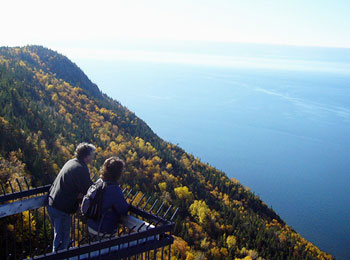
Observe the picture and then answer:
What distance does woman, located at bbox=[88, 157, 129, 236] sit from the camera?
5258 mm

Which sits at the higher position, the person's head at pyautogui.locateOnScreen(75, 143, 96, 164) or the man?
the person's head at pyautogui.locateOnScreen(75, 143, 96, 164)

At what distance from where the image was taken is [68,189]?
6070 mm

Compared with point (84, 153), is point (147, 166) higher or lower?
lower

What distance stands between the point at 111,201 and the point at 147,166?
7605cm

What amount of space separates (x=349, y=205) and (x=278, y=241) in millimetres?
47070

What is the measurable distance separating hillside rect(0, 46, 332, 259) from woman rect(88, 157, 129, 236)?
27874mm

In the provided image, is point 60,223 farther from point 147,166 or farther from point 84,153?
point 147,166

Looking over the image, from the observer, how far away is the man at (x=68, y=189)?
600 centimetres

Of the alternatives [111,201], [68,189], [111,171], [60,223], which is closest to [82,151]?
[68,189]

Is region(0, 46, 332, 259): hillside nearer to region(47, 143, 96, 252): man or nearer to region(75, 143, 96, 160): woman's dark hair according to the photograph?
region(47, 143, 96, 252): man

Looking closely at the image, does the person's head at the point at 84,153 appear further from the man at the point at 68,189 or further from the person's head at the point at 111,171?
the person's head at the point at 111,171

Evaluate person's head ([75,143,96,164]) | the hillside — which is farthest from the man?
the hillside

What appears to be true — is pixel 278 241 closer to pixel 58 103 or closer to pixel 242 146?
pixel 58 103

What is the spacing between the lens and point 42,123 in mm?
66500
